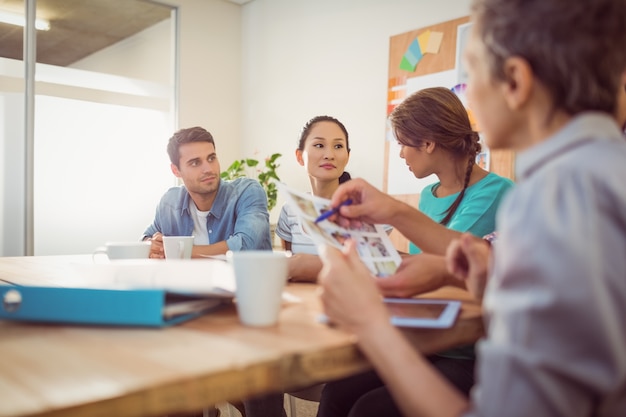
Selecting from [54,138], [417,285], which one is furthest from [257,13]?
[417,285]

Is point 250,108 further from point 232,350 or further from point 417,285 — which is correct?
point 232,350

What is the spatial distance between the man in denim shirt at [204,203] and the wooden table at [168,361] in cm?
139

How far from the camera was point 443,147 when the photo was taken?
181cm

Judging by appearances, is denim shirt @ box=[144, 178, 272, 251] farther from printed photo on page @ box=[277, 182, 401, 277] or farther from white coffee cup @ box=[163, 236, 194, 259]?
printed photo on page @ box=[277, 182, 401, 277]

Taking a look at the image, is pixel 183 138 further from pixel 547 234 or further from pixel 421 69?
pixel 547 234

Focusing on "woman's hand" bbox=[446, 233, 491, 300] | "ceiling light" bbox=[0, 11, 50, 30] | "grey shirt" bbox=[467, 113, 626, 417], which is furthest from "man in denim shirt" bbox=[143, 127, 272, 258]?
"ceiling light" bbox=[0, 11, 50, 30]

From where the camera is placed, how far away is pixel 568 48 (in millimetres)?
586

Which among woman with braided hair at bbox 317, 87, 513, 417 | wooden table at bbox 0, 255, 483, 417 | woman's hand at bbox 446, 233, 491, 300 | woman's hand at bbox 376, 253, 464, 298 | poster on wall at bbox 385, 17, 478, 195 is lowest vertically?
wooden table at bbox 0, 255, 483, 417

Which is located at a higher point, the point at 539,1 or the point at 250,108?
the point at 250,108

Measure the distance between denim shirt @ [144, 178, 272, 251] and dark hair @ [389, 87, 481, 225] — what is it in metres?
0.71

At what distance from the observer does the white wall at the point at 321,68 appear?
4105 mm

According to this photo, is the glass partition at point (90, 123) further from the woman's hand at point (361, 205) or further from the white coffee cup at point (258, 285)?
the white coffee cup at point (258, 285)

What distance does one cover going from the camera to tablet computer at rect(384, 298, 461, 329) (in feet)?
2.50

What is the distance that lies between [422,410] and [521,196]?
0.87ft
